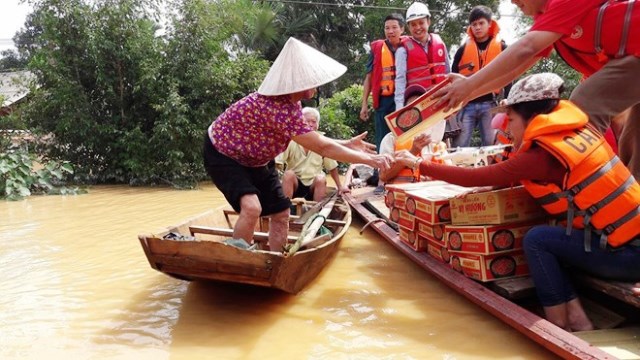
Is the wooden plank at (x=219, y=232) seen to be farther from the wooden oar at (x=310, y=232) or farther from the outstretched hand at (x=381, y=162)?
the outstretched hand at (x=381, y=162)

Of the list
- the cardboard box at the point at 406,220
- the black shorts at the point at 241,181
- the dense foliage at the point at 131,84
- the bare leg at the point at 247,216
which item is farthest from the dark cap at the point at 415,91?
the dense foliage at the point at 131,84

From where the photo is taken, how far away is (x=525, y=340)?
2600 mm

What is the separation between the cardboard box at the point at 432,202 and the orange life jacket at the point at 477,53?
258 centimetres

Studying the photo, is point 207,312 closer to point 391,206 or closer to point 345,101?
point 391,206

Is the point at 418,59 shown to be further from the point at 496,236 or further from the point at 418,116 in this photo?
the point at 496,236

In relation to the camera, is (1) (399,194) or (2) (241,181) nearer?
(2) (241,181)

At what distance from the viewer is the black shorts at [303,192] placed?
18.6 feet

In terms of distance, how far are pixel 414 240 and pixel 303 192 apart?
2.13m

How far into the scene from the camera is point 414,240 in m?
3.78

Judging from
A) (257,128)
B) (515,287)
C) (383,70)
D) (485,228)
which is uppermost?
(383,70)

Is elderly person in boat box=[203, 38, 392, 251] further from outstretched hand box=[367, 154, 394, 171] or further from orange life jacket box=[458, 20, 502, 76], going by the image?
orange life jacket box=[458, 20, 502, 76]

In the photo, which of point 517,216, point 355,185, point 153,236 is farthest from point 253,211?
point 355,185

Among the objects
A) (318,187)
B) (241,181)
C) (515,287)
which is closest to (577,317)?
(515,287)

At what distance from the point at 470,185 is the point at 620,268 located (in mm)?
790
